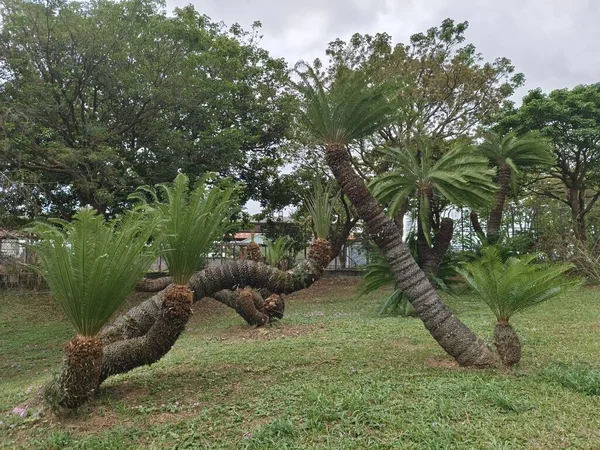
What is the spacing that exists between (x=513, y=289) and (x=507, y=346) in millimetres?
572

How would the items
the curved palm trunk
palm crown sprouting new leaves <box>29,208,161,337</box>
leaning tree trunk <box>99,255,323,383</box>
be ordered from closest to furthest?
palm crown sprouting new leaves <box>29,208,161,337</box>
leaning tree trunk <box>99,255,323,383</box>
the curved palm trunk

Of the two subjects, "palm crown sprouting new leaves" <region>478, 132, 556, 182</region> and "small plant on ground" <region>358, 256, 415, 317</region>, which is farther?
"palm crown sprouting new leaves" <region>478, 132, 556, 182</region>

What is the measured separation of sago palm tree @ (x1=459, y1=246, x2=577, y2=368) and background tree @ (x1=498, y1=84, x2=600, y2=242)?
30.0 feet

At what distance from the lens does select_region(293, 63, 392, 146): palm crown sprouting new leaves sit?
4.65 m

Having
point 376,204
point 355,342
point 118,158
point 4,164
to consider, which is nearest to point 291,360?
Answer: point 355,342

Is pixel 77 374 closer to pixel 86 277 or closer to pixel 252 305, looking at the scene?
pixel 86 277

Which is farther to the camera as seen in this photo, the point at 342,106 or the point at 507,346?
the point at 342,106

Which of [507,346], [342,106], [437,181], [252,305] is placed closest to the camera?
[507,346]

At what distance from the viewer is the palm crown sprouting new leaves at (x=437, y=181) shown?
24.6ft

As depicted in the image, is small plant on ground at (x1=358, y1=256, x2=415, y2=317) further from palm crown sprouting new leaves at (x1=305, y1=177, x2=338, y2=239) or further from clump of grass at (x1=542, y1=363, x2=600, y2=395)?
clump of grass at (x1=542, y1=363, x2=600, y2=395)

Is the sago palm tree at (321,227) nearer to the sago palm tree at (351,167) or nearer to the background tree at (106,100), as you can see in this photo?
the sago palm tree at (351,167)

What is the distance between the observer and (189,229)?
3.85m

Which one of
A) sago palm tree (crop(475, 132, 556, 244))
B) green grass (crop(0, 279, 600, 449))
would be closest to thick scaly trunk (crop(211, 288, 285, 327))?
green grass (crop(0, 279, 600, 449))

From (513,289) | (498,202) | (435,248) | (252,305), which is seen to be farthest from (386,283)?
(513,289)
